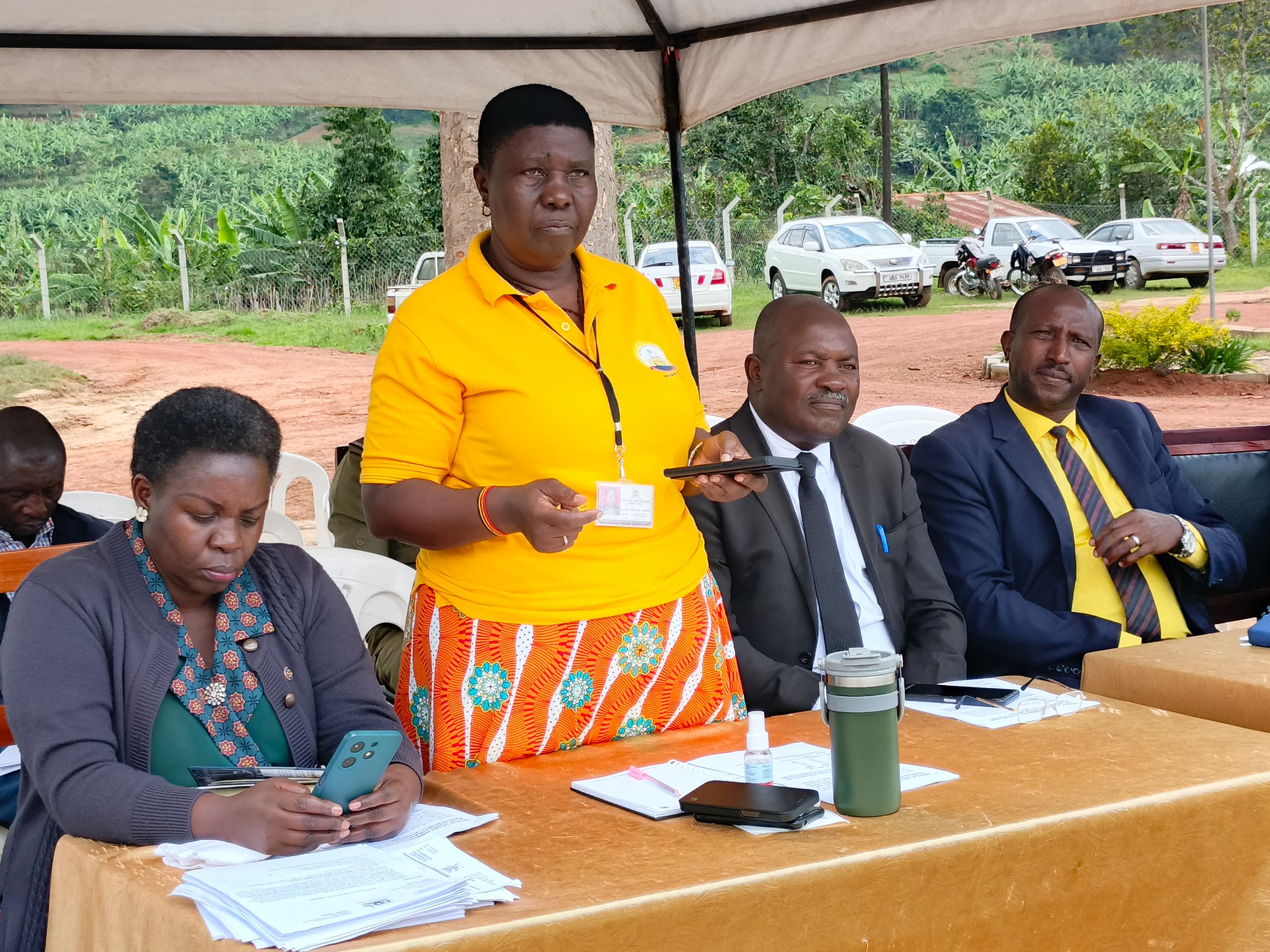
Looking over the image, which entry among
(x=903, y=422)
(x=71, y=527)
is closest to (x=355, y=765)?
(x=71, y=527)

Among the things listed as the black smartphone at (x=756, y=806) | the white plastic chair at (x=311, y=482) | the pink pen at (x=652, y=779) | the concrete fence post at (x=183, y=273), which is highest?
the concrete fence post at (x=183, y=273)

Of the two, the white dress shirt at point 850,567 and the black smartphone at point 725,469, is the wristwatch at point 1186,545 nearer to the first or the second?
the white dress shirt at point 850,567

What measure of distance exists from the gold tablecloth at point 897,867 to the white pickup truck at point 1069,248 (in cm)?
2321

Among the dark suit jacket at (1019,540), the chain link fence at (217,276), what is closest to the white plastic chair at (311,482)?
the dark suit jacket at (1019,540)

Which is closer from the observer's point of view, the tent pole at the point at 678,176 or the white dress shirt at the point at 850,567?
the white dress shirt at the point at 850,567

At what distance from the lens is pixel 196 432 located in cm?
219

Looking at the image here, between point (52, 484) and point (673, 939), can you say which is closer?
point (673, 939)

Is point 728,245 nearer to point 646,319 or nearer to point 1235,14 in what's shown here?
point 1235,14

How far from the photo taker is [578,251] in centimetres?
269

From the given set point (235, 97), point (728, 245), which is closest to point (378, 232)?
point (728, 245)

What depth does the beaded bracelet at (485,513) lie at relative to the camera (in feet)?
7.57

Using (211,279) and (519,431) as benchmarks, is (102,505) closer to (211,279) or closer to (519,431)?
(519,431)

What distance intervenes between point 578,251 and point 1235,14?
30718 mm

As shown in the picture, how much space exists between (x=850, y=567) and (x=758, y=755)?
124 cm
